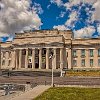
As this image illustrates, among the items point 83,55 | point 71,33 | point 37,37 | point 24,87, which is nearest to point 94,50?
point 83,55

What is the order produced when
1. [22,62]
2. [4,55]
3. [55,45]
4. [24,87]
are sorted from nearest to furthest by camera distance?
1. [24,87]
2. [55,45]
3. [22,62]
4. [4,55]

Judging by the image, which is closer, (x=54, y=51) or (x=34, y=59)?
(x=54, y=51)

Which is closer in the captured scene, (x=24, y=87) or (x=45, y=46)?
(x=24, y=87)

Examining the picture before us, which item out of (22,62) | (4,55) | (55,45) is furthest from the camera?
(4,55)

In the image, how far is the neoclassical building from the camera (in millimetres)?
97688

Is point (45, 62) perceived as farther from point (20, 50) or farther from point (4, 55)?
point (4, 55)

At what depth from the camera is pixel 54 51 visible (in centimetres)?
9638

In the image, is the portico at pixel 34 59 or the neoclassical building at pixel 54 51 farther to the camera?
the portico at pixel 34 59

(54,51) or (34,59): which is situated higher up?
(54,51)

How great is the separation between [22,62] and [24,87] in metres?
65.7

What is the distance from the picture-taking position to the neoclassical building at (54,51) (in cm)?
9769

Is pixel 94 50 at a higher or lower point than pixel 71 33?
lower

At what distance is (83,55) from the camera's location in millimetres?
99750

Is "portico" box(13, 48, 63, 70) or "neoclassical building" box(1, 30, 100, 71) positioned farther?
"portico" box(13, 48, 63, 70)
